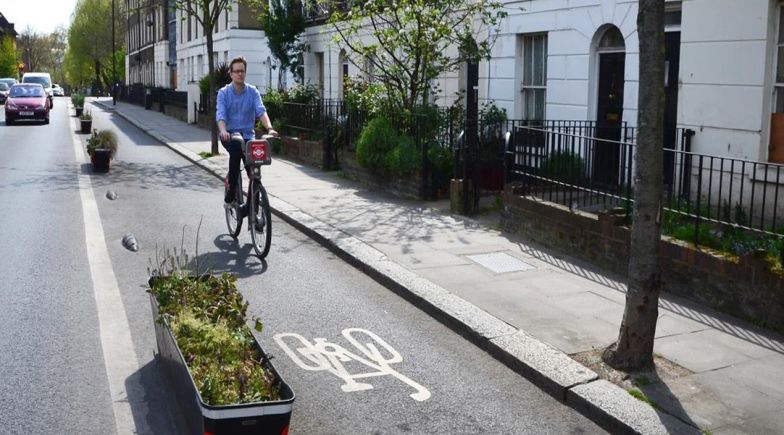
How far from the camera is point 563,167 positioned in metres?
9.88

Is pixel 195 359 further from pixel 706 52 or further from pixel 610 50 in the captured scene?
pixel 610 50

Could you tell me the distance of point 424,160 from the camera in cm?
1325

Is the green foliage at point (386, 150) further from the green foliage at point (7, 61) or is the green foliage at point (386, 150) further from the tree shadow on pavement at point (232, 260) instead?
the green foliage at point (7, 61)

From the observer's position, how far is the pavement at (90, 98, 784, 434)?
511 cm

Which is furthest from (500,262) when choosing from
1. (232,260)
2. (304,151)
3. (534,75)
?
(304,151)

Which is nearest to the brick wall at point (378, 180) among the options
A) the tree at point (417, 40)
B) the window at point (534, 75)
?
the tree at point (417, 40)

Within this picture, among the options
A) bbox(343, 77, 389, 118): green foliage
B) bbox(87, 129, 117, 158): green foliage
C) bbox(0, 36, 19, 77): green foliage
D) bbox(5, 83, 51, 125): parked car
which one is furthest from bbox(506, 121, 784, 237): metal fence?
bbox(0, 36, 19, 77): green foliage

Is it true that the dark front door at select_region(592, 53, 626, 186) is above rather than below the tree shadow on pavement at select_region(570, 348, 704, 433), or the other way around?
above

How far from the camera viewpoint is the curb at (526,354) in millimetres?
4961

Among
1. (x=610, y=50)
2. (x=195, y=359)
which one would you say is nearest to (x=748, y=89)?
(x=610, y=50)

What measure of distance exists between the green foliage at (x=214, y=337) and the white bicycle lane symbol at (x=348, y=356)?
80 centimetres

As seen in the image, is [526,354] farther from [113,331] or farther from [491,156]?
[491,156]

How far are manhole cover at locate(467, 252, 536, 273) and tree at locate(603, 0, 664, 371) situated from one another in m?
2.96

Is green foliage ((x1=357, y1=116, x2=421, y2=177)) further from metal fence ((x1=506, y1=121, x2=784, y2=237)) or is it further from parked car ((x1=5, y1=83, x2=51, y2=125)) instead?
parked car ((x1=5, y1=83, x2=51, y2=125))
